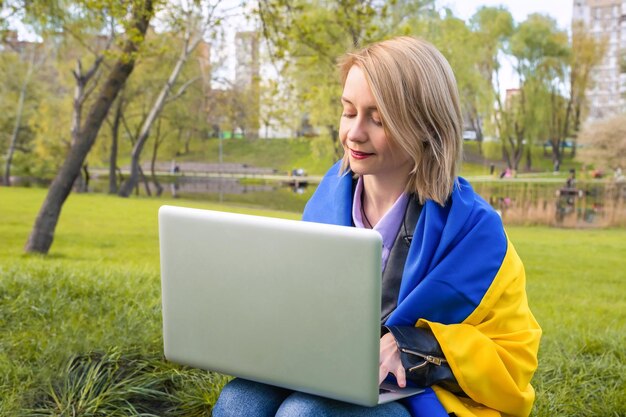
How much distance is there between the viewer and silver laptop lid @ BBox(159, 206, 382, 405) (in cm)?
107

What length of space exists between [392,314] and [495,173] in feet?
31.4

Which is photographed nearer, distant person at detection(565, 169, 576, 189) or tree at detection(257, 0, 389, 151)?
tree at detection(257, 0, 389, 151)

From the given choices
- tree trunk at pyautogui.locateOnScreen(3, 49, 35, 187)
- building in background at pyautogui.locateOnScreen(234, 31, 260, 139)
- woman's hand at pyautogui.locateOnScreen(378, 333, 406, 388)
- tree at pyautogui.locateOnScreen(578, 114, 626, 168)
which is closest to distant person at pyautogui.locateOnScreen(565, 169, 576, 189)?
tree at pyautogui.locateOnScreen(578, 114, 626, 168)

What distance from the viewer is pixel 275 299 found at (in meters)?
1.13

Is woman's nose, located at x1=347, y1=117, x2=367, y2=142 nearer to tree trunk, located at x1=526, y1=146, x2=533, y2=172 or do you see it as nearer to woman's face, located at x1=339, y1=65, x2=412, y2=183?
woman's face, located at x1=339, y1=65, x2=412, y2=183

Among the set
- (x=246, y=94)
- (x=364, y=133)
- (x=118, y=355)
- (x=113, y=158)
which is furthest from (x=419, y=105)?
(x=113, y=158)

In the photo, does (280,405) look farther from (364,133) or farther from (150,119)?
(150,119)

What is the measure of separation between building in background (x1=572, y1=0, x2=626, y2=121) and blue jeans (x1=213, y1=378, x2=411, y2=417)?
9.67 metres

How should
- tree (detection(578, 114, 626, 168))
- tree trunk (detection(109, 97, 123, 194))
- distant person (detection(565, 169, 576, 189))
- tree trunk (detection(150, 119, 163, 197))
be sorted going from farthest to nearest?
tree trunk (detection(109, 97, 123, 194))
tree trunk (detection(150, 119, 163, 197))
distant person (detection(565, 169, 576, 189))
tree (detection(578, 114, 626, 168))

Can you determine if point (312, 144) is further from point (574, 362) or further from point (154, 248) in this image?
point (574, 362)

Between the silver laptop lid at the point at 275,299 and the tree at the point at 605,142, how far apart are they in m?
9.60

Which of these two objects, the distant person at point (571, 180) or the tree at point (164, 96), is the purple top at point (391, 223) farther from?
the distant person at point (571, 180)

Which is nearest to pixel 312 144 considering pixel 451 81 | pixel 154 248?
pixel 154 248

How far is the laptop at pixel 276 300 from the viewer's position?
107 cm
